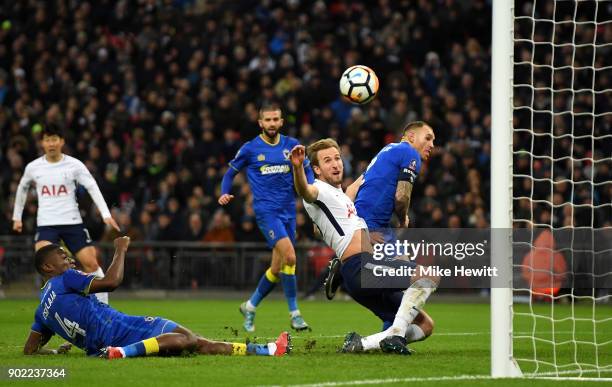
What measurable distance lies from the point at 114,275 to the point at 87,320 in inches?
17.7

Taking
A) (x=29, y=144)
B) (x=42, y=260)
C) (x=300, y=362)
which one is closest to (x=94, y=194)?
(x=42, y=260)

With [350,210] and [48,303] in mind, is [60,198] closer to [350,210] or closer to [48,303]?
[48,303]

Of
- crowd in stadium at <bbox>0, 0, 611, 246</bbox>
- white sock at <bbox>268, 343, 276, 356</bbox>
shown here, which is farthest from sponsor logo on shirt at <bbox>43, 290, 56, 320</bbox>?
crowd in stadium at <bbox>0, 0, 611, 246</bbox>

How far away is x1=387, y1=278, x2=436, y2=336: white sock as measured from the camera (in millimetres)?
8655

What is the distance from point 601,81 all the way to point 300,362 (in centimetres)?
1529

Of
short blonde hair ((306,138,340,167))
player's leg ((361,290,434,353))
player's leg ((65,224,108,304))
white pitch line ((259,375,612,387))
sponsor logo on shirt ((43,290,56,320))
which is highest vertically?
short blonde hair ((306,138,340,167))

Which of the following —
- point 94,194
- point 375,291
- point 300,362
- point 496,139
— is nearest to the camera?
point 496,139

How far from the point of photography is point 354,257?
8883 millimetres

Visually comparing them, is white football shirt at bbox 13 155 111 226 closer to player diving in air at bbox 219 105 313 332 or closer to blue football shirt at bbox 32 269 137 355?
player diving in air at bbox 219 105 313 332

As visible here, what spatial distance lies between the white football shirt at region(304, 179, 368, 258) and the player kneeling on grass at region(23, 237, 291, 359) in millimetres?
1447

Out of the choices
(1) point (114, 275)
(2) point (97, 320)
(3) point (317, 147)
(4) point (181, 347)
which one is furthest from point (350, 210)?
(2) point (97, 320)

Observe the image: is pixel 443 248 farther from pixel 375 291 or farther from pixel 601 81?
pixel 375 291

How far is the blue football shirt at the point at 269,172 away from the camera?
13.3 metres

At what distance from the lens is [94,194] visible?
12.5m
